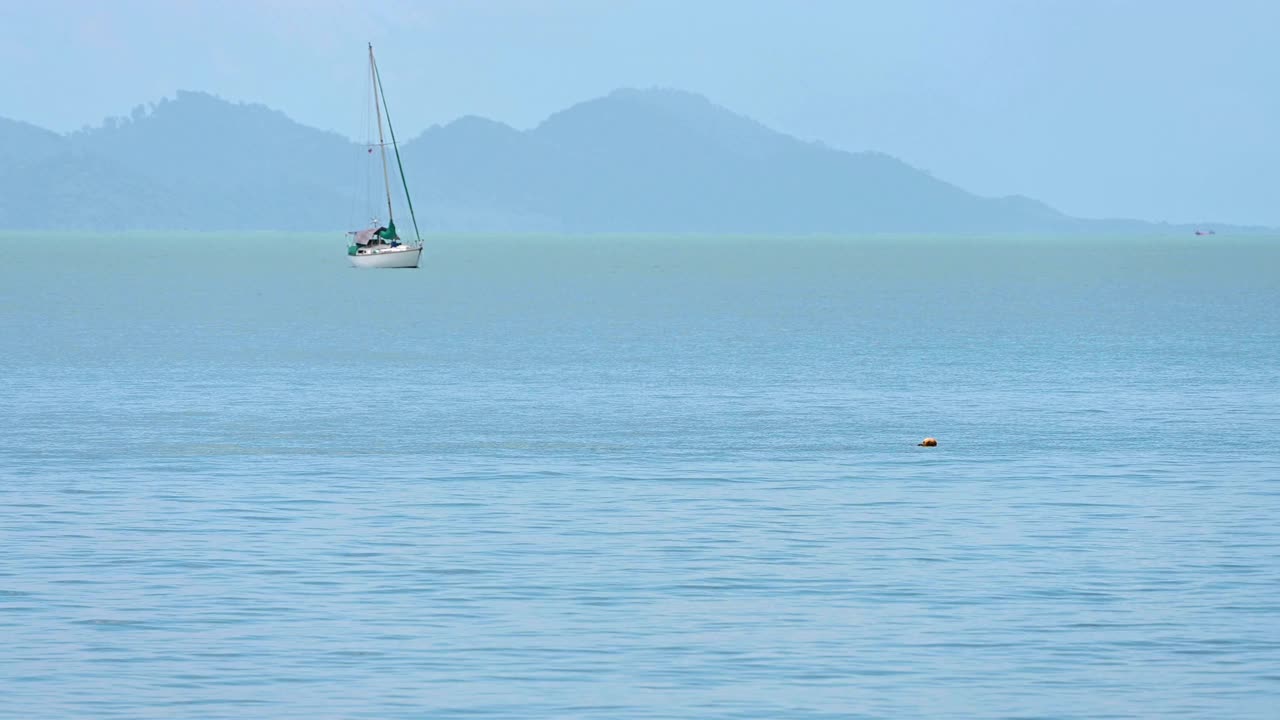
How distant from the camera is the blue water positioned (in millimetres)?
20062

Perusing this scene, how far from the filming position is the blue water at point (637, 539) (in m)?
20.1

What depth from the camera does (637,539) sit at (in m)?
27.5

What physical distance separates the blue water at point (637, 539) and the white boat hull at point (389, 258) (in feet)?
324

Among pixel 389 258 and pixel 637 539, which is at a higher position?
pixel 637 539

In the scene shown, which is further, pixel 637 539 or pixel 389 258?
pixel 389 258

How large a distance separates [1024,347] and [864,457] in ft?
119

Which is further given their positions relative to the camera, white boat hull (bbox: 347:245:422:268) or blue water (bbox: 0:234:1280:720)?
white boat hull (bbox: 347:245:422:268)

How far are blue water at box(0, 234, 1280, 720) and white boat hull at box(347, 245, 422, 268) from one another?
98724 mm

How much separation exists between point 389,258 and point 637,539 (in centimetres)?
13737

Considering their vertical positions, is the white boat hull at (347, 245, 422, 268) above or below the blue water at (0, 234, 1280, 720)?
below

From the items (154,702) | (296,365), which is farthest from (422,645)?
(296,365)

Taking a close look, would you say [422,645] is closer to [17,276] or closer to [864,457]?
[864,457]

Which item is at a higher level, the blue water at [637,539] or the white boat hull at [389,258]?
the blue water at [637,539]

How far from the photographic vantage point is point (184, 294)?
126562 millimetres
